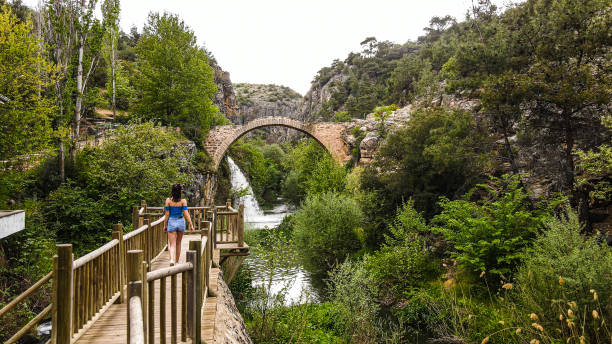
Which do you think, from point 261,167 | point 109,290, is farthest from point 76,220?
point 261,167

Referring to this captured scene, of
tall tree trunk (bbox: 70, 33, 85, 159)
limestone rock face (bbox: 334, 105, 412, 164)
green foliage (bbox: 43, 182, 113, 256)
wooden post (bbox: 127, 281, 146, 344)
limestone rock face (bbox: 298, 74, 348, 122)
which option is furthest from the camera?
limestone rock face (bbox: 298, 74, 348, 122)

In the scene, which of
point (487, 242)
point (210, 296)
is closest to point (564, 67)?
point (487, 242)

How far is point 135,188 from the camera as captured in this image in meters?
11.5

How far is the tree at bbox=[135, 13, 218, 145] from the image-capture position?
18438 mm

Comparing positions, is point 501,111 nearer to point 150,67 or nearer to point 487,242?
point 487,242

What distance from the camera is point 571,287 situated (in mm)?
5141

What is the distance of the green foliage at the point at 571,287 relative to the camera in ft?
15.8

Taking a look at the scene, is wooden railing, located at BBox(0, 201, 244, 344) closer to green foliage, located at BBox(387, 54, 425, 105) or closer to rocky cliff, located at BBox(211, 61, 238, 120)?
green foliage, located at BBox(387, 54, 425, 105)

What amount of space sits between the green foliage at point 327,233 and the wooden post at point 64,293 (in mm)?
10761

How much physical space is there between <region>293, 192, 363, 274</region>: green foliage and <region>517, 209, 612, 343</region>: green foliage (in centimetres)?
782

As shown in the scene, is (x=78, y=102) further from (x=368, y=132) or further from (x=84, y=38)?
(x=368, y=132)

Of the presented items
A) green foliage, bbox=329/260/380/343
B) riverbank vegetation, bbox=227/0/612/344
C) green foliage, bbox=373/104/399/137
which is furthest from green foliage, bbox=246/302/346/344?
green foliage, bbox=373/104/399/137

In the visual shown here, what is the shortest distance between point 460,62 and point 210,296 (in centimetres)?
1075

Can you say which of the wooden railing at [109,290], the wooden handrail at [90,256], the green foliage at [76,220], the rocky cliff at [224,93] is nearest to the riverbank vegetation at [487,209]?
the wooden railing at [109,290]
